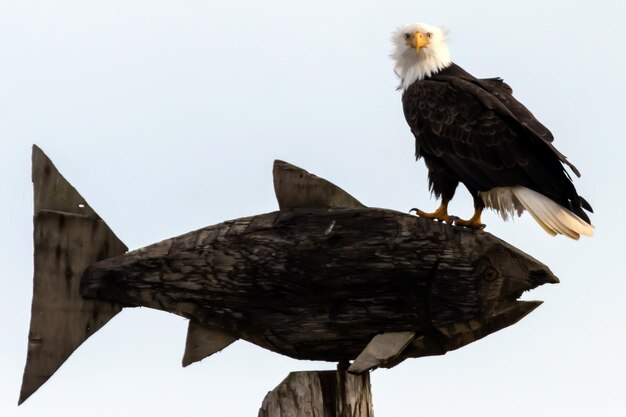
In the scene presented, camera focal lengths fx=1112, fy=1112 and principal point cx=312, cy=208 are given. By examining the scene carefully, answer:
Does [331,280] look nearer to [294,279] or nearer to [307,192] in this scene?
[294,279]

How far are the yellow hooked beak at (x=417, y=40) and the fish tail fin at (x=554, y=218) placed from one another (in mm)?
1435

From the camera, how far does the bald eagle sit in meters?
5.94

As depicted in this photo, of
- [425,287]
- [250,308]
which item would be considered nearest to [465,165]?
[425,287]

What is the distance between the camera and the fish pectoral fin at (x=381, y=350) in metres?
5.30

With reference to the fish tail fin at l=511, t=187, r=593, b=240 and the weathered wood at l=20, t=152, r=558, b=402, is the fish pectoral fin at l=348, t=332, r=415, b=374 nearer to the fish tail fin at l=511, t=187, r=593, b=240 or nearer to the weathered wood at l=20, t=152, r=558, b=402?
the weathered wood at l=20, t=152, r=558, b=402

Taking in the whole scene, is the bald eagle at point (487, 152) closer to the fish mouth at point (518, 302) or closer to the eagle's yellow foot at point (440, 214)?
the eagle's yellow foot at point (440, 214)

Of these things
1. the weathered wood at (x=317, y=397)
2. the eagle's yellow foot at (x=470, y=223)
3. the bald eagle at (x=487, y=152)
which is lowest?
the weathered wood at (x=317, y=397)

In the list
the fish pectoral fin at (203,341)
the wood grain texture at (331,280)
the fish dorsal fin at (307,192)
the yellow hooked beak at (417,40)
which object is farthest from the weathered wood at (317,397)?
the yellow hooked beak at (417,40)

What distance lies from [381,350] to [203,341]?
3.22ft

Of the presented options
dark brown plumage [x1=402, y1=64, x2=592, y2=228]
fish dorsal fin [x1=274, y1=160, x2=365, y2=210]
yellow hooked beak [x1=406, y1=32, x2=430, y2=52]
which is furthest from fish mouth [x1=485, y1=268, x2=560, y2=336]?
yellow hooked beak [x1=406, y1=32, x2=430, y2=52]

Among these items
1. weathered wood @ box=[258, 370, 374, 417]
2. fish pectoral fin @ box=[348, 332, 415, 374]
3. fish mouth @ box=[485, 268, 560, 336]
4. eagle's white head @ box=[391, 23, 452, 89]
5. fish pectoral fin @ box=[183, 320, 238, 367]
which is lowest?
weathered wood @ box=[258, 370, 374, 417]

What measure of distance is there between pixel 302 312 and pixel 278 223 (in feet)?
1.55

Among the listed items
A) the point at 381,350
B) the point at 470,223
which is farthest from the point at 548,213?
the point at 381,350

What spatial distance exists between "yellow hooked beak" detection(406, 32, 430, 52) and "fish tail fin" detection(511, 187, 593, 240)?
4.71ft
